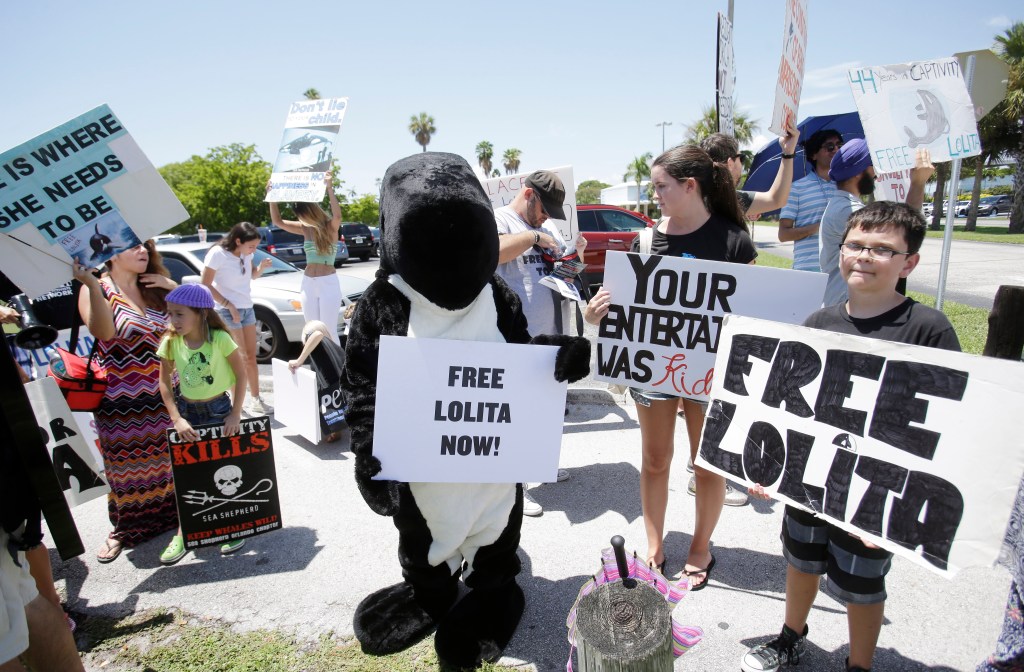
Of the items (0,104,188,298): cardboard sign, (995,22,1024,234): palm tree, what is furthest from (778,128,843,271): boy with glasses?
(995,22,1024,234): palm tree

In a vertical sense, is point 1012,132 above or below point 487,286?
above

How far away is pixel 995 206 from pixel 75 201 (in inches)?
2051

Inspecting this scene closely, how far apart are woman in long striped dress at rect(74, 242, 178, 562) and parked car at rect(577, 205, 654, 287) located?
8201 mm

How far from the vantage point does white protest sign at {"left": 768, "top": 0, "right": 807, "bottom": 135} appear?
308 cm

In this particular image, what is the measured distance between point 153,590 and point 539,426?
2331mm

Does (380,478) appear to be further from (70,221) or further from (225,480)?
(70,221)

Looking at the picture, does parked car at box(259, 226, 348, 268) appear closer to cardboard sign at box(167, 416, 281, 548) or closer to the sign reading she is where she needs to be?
cardboard sign at box(167, 416, 281, 548)

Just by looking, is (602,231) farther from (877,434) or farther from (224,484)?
(877,434)

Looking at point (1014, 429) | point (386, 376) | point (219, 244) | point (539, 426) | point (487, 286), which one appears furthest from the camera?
point (219, 244)

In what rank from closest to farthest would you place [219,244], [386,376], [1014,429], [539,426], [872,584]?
[1014,429]
[872,584]
[386,376]
[539,426]
[219,244]

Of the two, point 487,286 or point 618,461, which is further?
point 618,461

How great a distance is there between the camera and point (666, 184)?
97.9 inches

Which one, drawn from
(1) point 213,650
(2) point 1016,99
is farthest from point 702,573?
(2) point 1016,99

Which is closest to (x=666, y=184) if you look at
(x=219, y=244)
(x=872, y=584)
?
(x=872, y=584)
